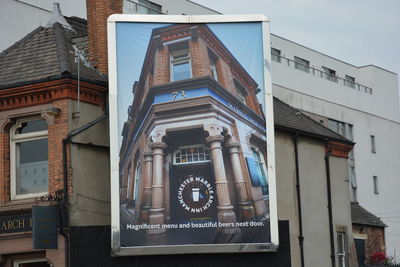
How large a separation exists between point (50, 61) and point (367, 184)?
45.2m

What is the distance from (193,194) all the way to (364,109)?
49.5 meters

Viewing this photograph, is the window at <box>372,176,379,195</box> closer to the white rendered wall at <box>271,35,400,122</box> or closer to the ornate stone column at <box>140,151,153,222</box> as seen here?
the white rendered wall at <box>271,35,400,122</box>

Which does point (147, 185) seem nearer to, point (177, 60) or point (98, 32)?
point (177, 60)

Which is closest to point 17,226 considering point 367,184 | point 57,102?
point 57,102

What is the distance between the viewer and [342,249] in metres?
28.3

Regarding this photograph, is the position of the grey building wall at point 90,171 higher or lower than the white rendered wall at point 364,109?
lower

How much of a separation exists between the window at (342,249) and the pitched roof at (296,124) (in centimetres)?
329

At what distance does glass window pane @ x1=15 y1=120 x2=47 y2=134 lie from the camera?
22.6 meters

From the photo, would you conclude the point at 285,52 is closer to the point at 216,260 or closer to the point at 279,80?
the point at 279,80

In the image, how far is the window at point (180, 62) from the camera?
22.2 metres

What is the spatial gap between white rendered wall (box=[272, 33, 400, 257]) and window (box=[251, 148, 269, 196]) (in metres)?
37.4

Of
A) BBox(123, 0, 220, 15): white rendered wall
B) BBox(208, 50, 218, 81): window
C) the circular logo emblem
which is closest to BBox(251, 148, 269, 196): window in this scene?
the circular logo emblem

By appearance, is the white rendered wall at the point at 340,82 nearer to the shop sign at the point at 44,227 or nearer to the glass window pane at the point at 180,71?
the glass window pane at the point at 180,71

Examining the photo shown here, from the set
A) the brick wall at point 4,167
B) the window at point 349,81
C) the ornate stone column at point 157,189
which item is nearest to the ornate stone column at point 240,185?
the ornate stone column at point 157,189
